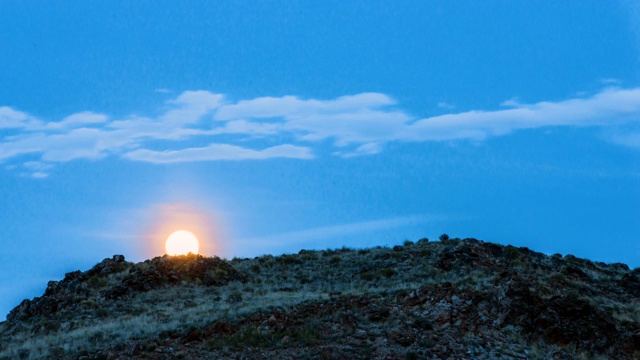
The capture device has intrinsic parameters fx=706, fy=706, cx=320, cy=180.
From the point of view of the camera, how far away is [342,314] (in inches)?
1151

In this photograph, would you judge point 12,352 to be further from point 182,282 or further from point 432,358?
point 432,358

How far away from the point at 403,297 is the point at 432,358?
5.92 meters

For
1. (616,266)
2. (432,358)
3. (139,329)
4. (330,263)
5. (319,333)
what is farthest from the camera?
(616,266)

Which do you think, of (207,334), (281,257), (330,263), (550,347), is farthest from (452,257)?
(207,334)

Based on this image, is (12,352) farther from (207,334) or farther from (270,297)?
(270,297)

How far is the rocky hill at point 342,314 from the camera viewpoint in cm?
2703

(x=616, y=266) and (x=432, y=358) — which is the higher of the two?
(x=616, y=266)

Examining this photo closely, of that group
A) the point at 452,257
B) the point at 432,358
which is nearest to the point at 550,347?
the point at 432,358

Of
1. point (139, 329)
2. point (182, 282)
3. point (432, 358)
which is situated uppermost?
point (182, 282)

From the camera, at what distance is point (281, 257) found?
168 feet

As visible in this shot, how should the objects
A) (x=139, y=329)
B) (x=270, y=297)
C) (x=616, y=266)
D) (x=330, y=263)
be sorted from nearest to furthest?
(x=139, y=329), (x=270, y=297), (x=330, y=263), (x=616, y=266)

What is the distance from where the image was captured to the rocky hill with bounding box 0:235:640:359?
88.7ft

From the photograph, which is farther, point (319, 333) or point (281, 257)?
point (281, 257)

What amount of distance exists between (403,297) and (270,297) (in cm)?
829
